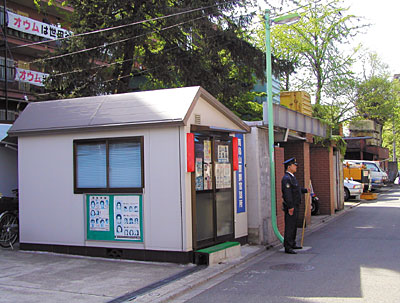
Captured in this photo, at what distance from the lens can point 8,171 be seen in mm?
12258

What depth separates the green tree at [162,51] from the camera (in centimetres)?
1623

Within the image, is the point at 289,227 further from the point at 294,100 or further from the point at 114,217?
the point at 294,100

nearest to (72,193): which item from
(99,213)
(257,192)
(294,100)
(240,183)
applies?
(99,213)

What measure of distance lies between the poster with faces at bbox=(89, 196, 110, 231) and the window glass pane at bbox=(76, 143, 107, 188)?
30 centimetres

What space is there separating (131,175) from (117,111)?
1.40 m

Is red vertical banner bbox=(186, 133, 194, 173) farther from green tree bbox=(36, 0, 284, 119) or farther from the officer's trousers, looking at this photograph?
green tree bbox=(36, 0, 284, 119)

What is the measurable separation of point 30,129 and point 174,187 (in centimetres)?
377

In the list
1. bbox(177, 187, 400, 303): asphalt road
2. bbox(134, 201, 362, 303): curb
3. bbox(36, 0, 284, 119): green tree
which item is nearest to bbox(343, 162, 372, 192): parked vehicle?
bbox(36, 0, 284, 119): green tree

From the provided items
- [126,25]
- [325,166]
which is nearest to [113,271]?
[126,25]

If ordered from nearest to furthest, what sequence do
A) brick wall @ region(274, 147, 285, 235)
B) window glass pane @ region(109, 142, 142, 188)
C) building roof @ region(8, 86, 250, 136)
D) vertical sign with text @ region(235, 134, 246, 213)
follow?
1. building roof @ region(8, 86, 250, 136)
2. window glass pane @ region(109, 142, 142, 188)
3. vertical sign with text @ region(235, 134, 246, 213)
4. brick wall @ region(274, 147, 285, 235)

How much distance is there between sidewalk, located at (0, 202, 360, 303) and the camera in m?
6.56

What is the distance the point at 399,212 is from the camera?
1872cm

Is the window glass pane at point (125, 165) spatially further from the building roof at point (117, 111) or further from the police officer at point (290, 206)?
the police officer at point (290, 206)

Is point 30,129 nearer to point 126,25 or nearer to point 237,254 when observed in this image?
point 237,254
